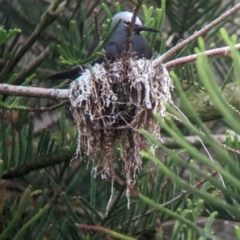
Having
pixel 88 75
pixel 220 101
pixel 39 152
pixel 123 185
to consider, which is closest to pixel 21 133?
pixel 39 152

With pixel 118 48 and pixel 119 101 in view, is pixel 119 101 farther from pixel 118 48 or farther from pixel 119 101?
pixel 118 48

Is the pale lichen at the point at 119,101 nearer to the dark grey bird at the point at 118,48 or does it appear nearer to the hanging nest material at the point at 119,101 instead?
the hanging nest material at the point at 119,101

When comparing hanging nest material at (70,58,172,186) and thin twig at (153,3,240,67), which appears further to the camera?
hanging nest material at (70,58,172,186)

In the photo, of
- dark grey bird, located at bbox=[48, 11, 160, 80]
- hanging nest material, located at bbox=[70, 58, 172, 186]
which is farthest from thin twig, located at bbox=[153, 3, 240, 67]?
dark grey bird, located at bbox=[48, 11, 160, 80]

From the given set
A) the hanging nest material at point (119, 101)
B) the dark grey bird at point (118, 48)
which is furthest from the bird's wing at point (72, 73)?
the hanging nest material at point (119, 101)

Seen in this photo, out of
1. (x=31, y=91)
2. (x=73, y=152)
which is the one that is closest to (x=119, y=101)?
(x=31, y=91)

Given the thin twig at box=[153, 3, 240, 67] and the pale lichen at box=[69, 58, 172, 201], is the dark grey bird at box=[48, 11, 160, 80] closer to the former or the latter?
the pale lichen at box=[69, 58, 172, 201]

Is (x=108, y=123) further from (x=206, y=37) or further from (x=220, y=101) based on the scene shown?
(x=206, y=37)

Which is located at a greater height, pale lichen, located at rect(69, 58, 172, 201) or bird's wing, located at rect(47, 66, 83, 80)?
bird's wing, located at rect(47, 66, 83, 80)
